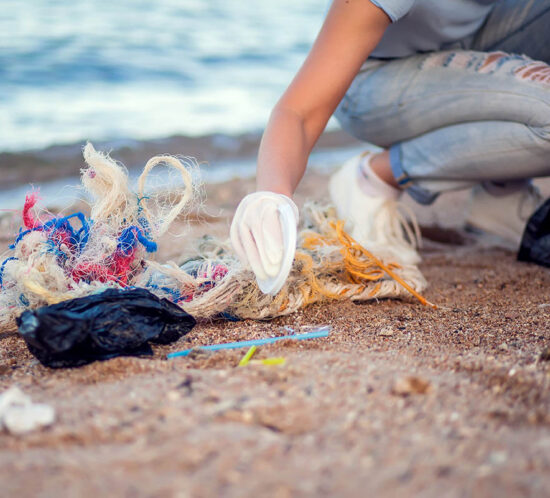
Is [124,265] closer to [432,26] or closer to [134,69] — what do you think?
[432,26]

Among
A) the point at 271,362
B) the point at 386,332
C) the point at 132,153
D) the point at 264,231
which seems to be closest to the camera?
the point at 271,362

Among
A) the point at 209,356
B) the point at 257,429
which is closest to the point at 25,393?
the point at 209,356

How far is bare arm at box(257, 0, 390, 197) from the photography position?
147 centimetres

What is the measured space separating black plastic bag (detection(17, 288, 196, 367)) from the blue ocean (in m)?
3.33

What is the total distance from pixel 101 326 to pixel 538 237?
5.07 ft

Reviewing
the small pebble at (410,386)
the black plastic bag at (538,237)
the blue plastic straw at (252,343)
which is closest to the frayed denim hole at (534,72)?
the black plastic bag at (538,237)

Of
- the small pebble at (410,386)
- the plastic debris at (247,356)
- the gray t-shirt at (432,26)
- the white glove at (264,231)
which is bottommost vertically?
the plastic debris at (247,356)

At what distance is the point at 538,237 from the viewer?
6.62 feet

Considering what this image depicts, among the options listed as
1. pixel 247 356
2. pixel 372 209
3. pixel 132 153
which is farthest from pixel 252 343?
pixel 132 153

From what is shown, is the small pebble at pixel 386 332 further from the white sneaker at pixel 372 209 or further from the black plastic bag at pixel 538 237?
the black plastic bag at pixel 538 237

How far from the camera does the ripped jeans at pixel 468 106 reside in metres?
1.85

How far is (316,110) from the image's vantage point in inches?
60.7

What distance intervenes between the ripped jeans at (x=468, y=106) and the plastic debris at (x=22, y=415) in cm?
151

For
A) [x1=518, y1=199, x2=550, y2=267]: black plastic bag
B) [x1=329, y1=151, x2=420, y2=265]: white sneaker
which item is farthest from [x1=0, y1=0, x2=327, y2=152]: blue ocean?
[x1=518, y1=199, x2=550, y2=267]: black plastic bag
